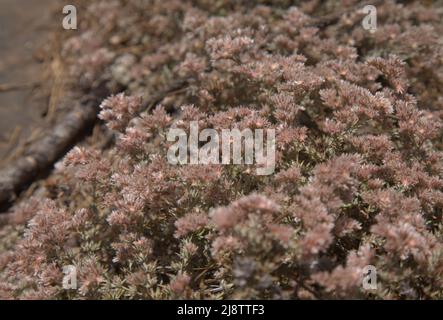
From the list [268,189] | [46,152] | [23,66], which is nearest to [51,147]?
[46,152]

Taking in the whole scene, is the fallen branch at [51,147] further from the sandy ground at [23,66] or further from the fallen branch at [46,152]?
the sandy ground at [23,66]

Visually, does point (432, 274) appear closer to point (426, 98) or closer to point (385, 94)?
point (385, 94)

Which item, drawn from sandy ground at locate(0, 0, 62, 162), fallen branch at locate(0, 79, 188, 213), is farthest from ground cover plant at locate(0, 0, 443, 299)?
sandy ground at locate(0, 0, 62, 162)

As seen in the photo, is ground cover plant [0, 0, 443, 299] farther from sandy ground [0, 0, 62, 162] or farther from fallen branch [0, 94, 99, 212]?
sandy ground [0, 0, 62, 162]

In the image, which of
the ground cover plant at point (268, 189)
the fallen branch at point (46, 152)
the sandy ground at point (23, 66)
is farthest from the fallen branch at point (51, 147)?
the sandy ground at point (23, 66)

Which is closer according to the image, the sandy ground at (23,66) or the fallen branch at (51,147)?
the fallen branch at (51,147)

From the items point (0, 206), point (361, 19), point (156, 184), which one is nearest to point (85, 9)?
point (0, 206)
